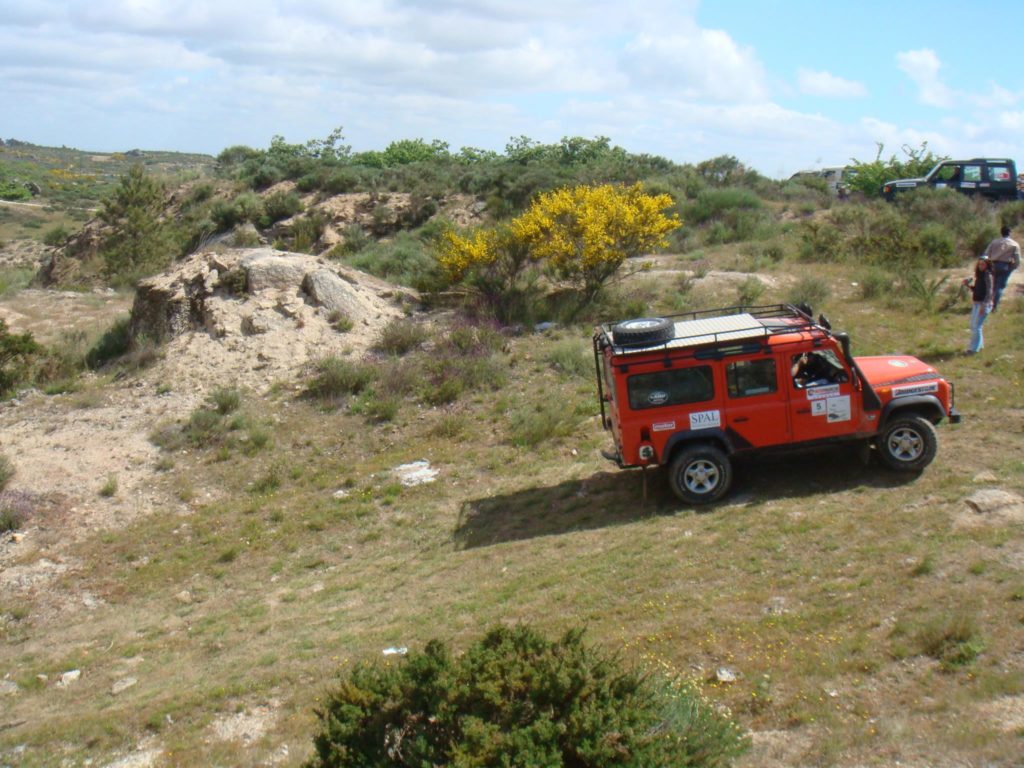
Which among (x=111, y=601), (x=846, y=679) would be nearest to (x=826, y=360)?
(x=846, y=679)

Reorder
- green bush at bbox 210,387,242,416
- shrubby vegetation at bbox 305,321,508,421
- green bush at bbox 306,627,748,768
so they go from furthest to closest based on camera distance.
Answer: shrubby vegetation at bbox 305,321,508,421, green bush at bbox 210,387,242,416, green bush at bbox 306,627,748,768

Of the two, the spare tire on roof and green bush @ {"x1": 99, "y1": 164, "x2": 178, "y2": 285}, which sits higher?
green bush @ {"x1": 99, "y1": 164, "x2": 178, "y2": 285}

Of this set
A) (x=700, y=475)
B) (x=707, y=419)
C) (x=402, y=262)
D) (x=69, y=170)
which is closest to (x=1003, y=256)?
(x=707, y=419)

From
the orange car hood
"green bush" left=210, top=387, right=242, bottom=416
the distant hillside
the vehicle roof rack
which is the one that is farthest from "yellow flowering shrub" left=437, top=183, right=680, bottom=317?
the distant hillside

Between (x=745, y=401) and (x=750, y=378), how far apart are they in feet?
0.80

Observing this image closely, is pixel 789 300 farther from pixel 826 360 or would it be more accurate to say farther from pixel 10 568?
pixel 10 568

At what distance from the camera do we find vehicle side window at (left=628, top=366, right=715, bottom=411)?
9859 millimetres

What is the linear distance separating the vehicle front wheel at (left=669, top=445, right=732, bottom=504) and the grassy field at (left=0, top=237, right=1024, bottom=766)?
0.76ft

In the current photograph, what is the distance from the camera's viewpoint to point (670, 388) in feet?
32.5

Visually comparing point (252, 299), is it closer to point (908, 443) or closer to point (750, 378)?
point (750, 378)

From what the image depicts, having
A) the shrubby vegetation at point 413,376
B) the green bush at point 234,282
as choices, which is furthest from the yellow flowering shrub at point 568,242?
the green bush at point 234,282

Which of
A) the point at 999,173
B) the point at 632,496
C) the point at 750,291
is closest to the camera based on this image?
the point at 632,496

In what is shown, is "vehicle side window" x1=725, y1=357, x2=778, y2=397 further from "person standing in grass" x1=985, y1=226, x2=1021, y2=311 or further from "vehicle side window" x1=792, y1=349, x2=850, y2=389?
"person standing in grass" x1=985, y1=226, x2=1021, y2=311

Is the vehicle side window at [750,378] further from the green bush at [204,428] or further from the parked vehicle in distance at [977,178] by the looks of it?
the parked vehicle in distance at [977,178]
